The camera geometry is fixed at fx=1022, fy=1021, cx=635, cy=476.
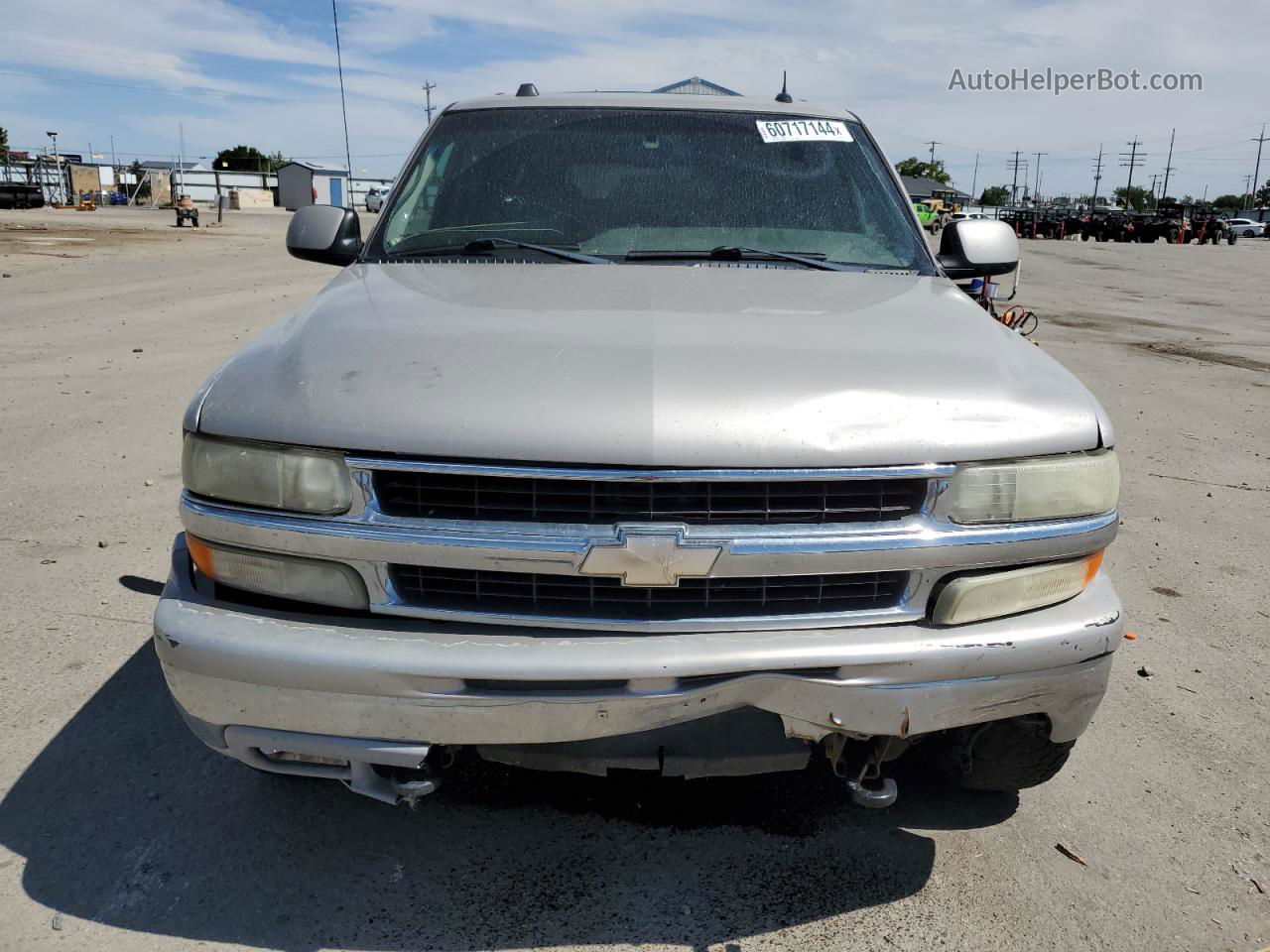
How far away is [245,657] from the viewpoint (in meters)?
1.99

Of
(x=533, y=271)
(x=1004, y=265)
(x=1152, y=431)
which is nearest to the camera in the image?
(x=533, y=271)

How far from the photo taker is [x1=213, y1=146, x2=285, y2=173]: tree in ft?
336

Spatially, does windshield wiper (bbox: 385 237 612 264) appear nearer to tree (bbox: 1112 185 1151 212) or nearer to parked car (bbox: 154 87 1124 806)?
parked car (bbox: 154 87 1124 806)

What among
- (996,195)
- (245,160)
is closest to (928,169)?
(996,195)

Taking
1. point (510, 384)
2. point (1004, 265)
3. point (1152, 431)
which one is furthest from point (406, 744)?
point (1152, 431)

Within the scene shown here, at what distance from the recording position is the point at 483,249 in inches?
123

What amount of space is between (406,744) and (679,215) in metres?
1.91

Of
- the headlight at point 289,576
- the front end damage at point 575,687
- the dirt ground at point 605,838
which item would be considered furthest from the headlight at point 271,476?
the dirt ground at point 605,838

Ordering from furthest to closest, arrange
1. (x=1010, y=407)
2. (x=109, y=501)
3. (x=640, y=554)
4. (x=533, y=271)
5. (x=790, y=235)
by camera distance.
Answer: (x=109, y=501) < (x=790, y=235) < (x=533, y=271) < (x=1010, y=407) < (x=640, y=554)

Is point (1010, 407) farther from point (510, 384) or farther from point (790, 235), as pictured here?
point (790, 235)

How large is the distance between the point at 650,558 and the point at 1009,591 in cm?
78

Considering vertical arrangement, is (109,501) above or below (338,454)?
below

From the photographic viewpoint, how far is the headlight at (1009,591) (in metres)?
2.11

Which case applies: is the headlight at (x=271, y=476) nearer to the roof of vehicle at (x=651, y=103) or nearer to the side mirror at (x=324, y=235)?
the side mirror at (x=324, y=235)
